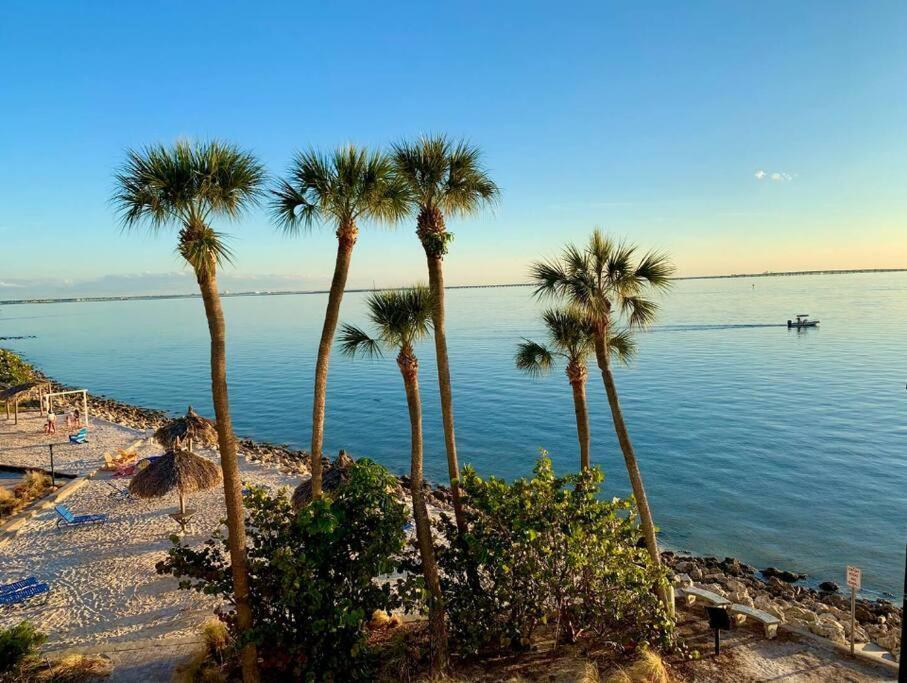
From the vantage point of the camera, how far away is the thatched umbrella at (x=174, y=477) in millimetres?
16734

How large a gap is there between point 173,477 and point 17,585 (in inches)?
174

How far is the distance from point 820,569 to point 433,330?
16616mm

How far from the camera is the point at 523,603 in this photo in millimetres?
9344

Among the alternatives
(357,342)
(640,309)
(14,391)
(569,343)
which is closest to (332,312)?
(357,342)

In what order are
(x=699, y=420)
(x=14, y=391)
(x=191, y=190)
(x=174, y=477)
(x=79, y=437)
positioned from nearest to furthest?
(x=191, y=190), (x=174, y=477), (x=79, y=437), (x=14, y=391), (x=699, y=420)

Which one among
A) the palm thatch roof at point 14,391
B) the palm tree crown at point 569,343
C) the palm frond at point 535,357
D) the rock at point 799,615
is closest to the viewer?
the palm tree crown at point 569,343

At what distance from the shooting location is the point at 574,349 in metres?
12.5

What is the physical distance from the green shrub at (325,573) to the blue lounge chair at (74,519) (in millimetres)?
11456

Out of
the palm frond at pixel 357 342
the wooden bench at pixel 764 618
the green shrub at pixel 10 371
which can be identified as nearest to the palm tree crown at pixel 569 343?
the palm frond at pixel 357 342

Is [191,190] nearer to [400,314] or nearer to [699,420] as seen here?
[400,314]

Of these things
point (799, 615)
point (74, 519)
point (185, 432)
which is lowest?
point (799, 615)

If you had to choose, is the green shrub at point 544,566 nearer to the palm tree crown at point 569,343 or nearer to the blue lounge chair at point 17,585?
the palm tree crown at point 569,343

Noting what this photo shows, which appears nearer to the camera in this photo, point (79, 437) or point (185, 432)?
point (185, 432)

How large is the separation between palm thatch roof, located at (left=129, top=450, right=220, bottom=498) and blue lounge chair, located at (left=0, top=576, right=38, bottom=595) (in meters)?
3.75
